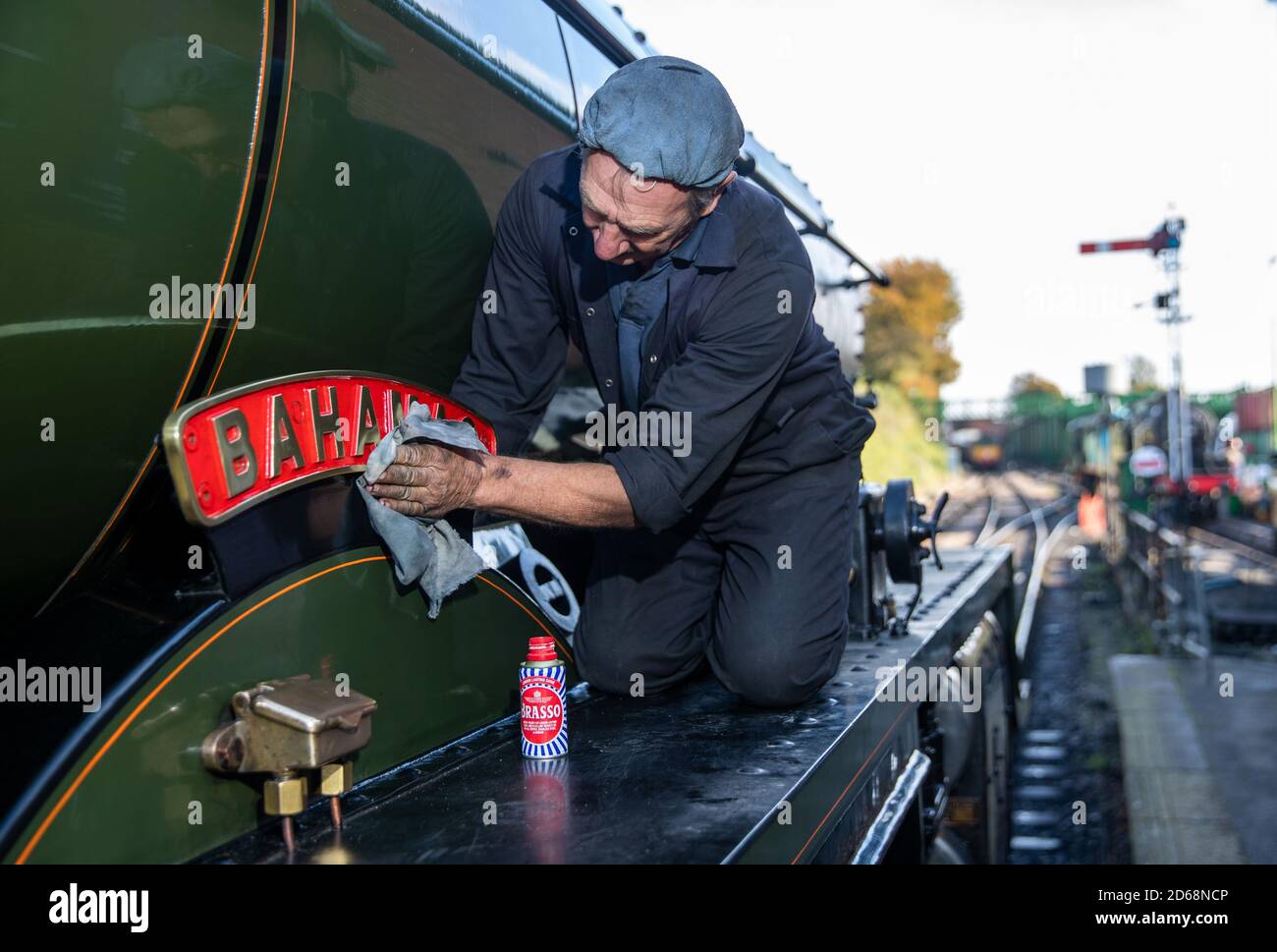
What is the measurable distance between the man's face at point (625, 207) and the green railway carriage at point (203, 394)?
0.28 metres

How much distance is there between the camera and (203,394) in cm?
162

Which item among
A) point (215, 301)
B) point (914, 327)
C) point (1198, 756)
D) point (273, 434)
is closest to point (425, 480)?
point (273, 434)

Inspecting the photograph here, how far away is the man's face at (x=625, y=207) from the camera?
6.70 feet

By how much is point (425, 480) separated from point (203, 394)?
1.23ft

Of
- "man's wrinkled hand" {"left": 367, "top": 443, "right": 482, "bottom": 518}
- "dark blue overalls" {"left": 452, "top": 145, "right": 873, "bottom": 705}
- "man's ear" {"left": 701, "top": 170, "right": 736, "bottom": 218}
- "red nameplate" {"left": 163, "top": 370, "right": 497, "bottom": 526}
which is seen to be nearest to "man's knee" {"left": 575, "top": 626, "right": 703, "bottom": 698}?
"dark blue overalls" {"left": 452, "top": 145, "right": 873, "bottom": 705}

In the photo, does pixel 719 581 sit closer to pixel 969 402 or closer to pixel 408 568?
pixel 408 568

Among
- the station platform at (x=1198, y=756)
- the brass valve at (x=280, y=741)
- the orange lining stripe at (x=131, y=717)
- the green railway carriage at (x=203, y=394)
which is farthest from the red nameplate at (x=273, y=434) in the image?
the station platform at (x=1198, y=756)

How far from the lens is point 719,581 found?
9.25 ft

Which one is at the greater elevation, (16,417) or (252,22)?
(252,22)

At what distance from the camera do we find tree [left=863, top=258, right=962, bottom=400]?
37.0m

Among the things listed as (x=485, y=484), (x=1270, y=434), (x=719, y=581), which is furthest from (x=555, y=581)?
(x=1270, y=434)

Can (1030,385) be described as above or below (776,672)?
above

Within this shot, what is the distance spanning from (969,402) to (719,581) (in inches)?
2406

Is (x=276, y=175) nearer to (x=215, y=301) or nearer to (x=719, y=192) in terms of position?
(x=215, y=301)
